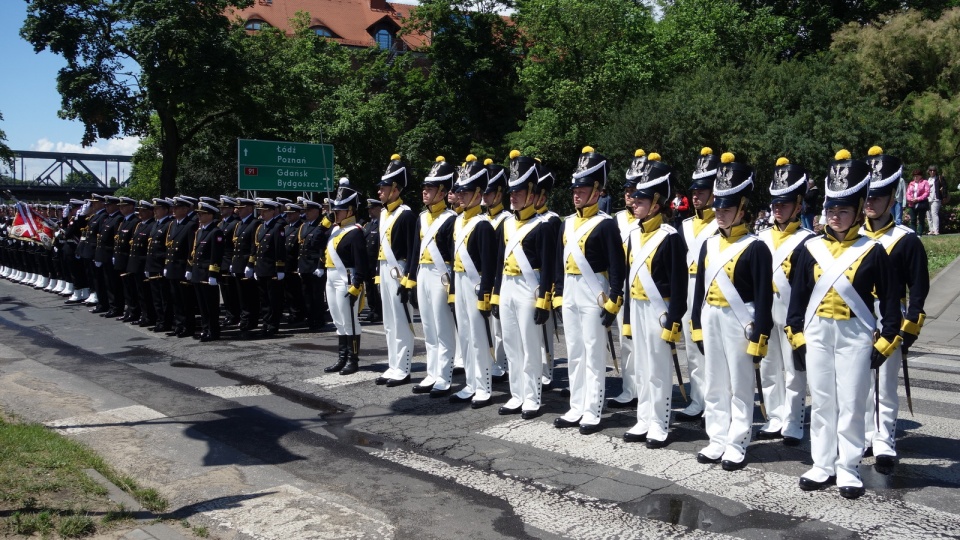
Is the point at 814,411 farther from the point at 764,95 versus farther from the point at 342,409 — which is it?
the point at 764,95

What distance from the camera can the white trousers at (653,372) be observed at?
23.0 ft

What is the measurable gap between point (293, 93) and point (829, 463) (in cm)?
3760

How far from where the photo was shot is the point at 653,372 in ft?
23.0

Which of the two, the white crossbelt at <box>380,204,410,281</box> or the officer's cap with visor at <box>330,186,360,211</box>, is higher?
the officer's cap with visor at <box>330,186,360,211</box>

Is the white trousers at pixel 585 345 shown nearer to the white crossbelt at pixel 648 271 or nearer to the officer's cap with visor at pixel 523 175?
the white crossbelt at pixel 648 271

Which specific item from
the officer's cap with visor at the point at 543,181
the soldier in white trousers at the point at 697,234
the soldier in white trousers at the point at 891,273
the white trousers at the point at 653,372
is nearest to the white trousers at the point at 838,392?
the soldier in white trousers at the point at 891,273

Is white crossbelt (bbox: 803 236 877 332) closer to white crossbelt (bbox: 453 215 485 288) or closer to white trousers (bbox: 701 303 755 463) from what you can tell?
white trousers (bbox: 701 303 755 463)

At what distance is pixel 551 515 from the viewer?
5.62 meters

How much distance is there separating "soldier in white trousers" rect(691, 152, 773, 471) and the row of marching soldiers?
1 centimetres

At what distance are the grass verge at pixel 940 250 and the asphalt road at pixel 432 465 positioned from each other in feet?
26.6

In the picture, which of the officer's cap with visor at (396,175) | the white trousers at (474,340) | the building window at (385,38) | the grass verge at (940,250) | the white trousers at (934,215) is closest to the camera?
the white trousers at (474,340)

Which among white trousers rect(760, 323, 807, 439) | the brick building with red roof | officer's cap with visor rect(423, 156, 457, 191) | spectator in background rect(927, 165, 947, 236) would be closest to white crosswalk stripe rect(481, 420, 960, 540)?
white trousers rect(760, 323, 807, 439)

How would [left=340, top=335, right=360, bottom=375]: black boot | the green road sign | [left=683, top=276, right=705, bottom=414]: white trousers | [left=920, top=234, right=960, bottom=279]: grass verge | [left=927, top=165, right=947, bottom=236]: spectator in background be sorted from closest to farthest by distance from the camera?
1. [left=683, top=276, right=705, bottom=414]: white trousers
2. [left=340, top=335, right=360, bottom=375]: black boot
3. [left=920, top=234, right=960, bottom=279]: grass verge
4. [left=927, top=165, right=947, bottom=236]: spectator in background
5. the green road sign

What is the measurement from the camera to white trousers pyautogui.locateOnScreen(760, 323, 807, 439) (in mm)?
7008
